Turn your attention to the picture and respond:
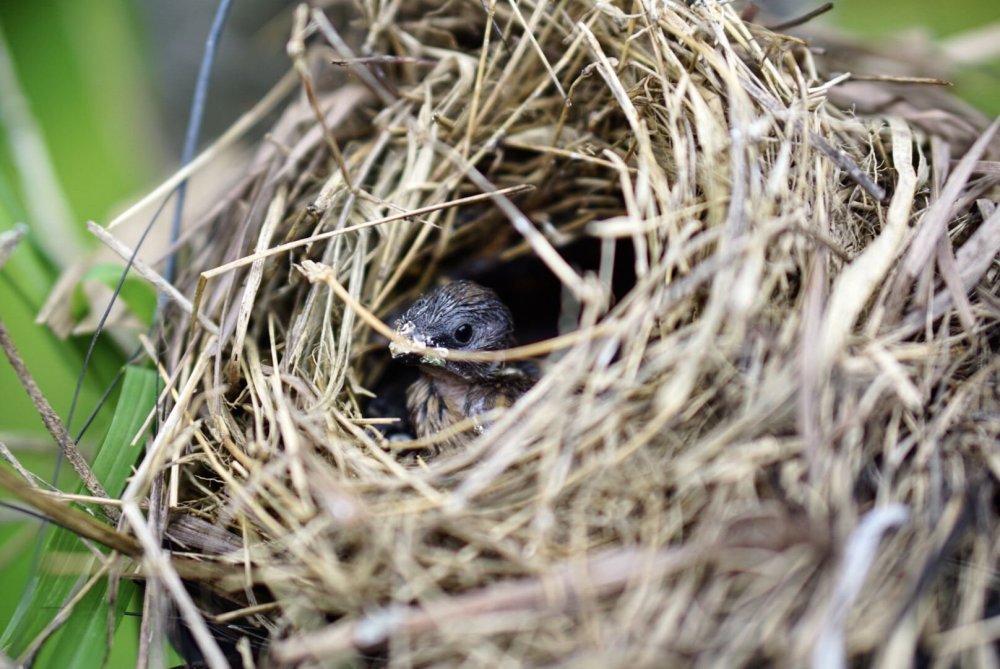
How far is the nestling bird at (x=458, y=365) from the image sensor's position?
152 cm

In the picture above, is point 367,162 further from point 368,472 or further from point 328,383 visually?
point 368,472

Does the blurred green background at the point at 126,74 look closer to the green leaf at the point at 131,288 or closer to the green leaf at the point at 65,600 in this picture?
the green leaf at the point at 131,288

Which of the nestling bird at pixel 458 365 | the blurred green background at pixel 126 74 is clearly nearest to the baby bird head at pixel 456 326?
the nestling bird at pixel 458 365

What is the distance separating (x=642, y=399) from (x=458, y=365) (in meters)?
0.62

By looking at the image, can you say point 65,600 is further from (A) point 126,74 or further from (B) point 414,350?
(A) point 126,74

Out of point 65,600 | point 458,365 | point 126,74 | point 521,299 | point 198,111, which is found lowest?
point 65,600

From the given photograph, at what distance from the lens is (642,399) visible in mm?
1018

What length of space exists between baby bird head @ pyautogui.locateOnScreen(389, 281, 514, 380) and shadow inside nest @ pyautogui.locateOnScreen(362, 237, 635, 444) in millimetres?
139

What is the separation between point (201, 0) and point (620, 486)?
7.37ft

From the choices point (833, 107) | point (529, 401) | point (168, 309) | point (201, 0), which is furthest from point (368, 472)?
point (201, 0)

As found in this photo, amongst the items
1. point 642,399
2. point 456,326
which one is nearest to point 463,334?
point 456,326

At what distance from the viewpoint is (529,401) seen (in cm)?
100

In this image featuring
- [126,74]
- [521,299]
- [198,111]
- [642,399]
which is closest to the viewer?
[642,399]

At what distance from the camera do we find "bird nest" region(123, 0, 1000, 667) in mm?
855
